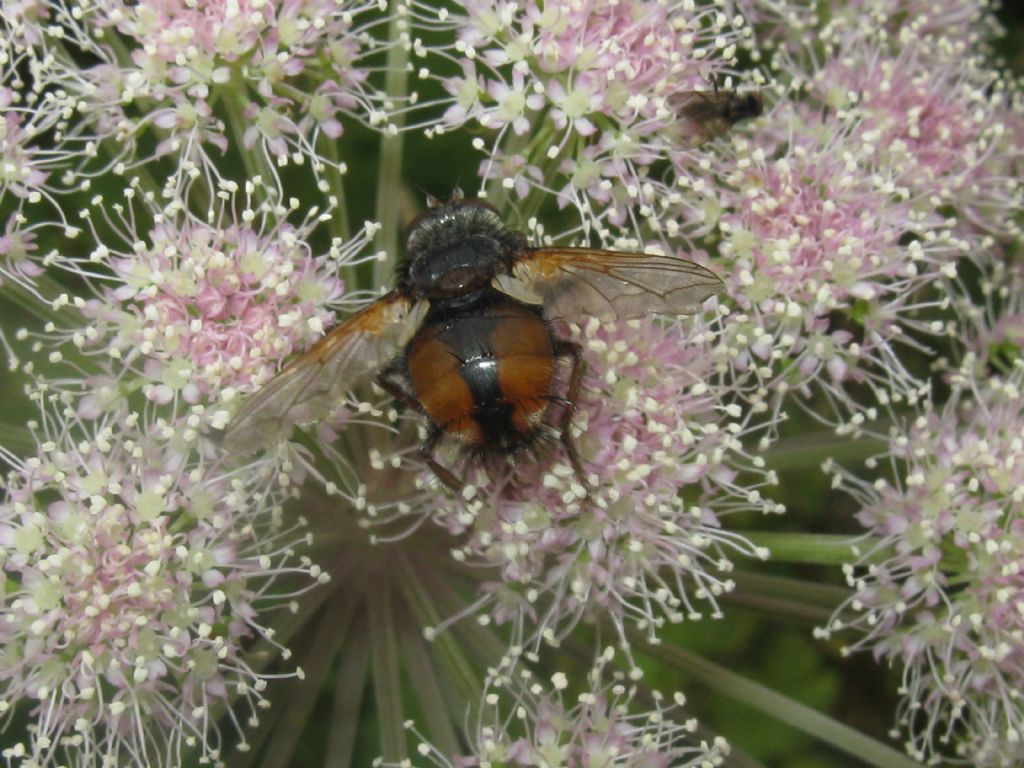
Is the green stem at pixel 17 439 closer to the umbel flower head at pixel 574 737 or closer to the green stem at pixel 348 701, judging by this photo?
the green stem at pixel 348 701

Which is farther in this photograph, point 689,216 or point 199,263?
point 689,216

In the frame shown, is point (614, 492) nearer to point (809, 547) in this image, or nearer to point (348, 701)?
point (809, 547)

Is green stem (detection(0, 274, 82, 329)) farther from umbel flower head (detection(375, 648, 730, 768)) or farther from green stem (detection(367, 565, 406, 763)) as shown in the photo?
umbel flower head (detection(375, 648, 730, 768))

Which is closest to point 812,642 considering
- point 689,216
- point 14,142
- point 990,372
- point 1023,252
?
point 990,372

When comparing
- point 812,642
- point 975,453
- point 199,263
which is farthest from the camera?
point 812,642

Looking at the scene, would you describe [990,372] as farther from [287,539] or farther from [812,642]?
→ [287,539]

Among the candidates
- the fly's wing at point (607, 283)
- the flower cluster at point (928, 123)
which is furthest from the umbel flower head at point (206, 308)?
the flower cluster at point (928, 123)

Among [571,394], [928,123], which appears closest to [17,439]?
[571,394]
